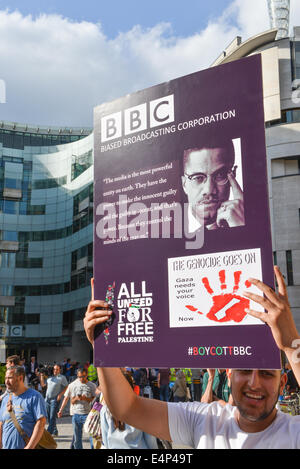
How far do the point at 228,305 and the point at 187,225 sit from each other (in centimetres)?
55

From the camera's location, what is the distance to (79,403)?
9742 mm

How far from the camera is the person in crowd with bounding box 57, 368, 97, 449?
9430 mm

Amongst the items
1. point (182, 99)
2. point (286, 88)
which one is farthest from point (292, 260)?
point (182, 99)

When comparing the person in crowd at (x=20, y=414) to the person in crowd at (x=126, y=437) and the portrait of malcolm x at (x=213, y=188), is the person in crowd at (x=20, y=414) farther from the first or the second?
the portrait of malcolm x at (x=213, y=188)

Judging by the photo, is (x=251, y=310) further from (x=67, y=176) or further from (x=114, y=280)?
(x=67, y=176)

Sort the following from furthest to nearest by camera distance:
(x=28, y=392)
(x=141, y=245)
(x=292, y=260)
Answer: (x=292, y=260), (x=28, y=392), (x=141, y=245)

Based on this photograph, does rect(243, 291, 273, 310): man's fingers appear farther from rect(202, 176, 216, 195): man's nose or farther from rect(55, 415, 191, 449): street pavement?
rect(55, 415, 191, 449): street pavement

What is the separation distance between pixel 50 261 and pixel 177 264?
59973 millimetres

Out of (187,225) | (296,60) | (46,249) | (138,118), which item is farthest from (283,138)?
(46,249)

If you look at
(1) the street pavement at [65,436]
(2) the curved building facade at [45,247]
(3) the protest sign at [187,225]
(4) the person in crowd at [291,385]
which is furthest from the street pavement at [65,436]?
(2) the curved building facade at [45,247]

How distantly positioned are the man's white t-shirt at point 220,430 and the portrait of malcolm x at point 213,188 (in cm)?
110

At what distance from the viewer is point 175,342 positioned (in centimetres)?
295

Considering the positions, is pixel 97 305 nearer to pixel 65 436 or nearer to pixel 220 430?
pixel 220 430

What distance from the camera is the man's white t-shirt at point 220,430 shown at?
8.95 feet
